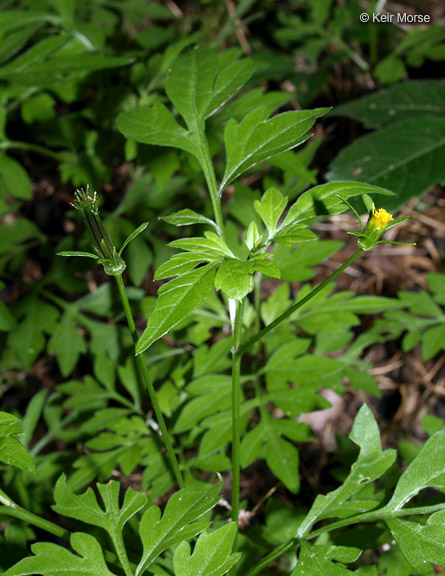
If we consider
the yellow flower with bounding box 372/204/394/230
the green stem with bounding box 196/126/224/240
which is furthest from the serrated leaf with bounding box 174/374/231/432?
the yellow flower with bounding box 372/204/394/230

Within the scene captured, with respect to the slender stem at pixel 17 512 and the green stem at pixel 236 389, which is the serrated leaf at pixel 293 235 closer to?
the green stem at pixel 236 389

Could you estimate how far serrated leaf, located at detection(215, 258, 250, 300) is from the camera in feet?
3.30

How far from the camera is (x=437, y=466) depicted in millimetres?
1181

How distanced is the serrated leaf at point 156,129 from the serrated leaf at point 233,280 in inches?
16.9

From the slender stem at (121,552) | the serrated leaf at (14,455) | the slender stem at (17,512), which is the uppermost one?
the serrated leaf at (14,455)

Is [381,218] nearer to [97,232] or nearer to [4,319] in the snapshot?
[97,232]

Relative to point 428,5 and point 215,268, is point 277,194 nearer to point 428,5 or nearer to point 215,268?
point 215,268

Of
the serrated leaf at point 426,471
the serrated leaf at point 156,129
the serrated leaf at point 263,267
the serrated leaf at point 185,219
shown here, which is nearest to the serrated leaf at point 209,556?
the serrated leaf at point 426,471

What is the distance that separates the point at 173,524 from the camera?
1.12 meters

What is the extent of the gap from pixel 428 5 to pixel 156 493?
3.99 metres

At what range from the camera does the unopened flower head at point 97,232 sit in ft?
3.14

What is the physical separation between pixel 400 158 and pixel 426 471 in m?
1.53

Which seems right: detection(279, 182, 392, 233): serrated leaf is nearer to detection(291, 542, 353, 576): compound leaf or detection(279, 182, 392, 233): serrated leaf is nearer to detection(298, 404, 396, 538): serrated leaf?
detection(298, 404, 396, 538): serrated leaf

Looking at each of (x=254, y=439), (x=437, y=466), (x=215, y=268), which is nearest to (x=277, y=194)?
(x=215, y=268)
